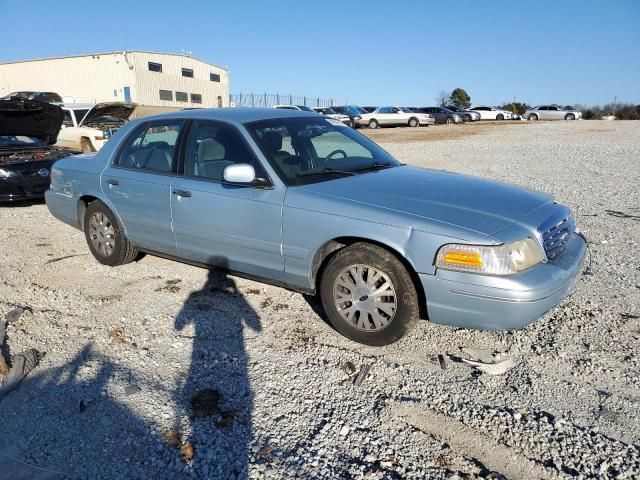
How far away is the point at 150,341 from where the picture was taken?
3.66m

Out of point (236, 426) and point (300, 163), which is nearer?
point (236, 426)

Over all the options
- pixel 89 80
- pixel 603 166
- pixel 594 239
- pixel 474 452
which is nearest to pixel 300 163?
pixel 474 452

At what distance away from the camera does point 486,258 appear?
3031mm

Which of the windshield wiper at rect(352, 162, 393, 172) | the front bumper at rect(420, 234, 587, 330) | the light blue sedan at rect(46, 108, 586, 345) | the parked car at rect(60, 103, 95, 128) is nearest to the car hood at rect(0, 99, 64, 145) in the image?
the parked car at rect(60, 103, 95, 128)

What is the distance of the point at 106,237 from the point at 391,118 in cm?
3291

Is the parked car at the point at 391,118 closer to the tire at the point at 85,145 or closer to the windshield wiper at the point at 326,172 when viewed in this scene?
the tire at the point at 85,145

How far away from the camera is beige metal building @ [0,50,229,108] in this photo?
38.2 meters

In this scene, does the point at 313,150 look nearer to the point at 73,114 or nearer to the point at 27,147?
the point at 27,147

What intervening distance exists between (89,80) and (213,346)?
136 ft

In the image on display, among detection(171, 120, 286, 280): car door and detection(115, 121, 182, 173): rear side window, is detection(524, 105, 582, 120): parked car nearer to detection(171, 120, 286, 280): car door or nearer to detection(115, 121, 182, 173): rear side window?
detection(115, 121, 182, 173): rear side window

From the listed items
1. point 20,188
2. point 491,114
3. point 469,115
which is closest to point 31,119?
point 20,188

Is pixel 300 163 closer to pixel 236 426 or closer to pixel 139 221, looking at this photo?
pixel 139 221

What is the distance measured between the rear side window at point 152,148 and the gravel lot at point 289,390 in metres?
1.12

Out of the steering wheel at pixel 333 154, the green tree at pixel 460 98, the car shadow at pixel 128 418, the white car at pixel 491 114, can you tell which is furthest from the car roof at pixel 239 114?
the green tree at pixel 460 98
